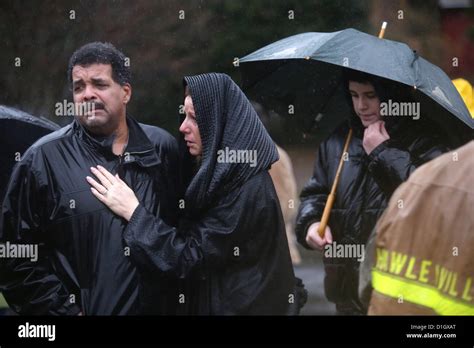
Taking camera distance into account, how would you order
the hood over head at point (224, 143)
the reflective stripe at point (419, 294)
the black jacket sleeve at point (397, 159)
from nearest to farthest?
the reflective stripe at point (419, 294), the hood over head at point (224, 143), the black jacket sleeve at point (397, 159)

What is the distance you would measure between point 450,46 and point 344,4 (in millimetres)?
515

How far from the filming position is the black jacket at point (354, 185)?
444 centimetres

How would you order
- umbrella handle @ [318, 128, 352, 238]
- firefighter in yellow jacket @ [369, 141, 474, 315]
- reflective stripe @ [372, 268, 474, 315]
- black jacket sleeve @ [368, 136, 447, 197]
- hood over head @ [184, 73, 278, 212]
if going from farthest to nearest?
umbrella handle @ [318, 128, 352, 238], black jacket sleeve @ [368, 136, 447, 197], hood over head @ [184, 73, 278, 212], reflective stripe @ [372, 268, 474, 315], firefighter in yellow jacket @ [369, 141, 474, 315]

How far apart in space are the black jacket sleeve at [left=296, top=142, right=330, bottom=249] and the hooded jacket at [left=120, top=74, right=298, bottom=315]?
17 cm

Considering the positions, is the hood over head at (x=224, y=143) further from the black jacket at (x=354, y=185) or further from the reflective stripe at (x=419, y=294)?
the reflective stripe at (x=419, y=294)

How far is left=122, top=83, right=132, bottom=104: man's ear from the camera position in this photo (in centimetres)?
454

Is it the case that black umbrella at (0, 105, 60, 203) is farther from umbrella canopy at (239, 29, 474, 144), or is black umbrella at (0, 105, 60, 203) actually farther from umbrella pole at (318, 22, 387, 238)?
umbrella pole at (318, 22, 387, 238)

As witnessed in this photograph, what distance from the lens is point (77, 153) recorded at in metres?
4.46

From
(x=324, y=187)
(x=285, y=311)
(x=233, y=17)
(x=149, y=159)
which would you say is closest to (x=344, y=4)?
(x=233, y=17)

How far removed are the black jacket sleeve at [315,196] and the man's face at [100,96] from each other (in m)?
0.90

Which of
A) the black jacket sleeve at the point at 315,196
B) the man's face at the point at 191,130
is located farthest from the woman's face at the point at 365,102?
the man's face at the point at 191,130

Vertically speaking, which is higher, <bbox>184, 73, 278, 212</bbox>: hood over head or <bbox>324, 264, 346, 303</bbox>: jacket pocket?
<bbox>184, 73, 278, 212</bbox>: hood over head

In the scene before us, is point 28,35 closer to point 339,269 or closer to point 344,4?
point 344,4

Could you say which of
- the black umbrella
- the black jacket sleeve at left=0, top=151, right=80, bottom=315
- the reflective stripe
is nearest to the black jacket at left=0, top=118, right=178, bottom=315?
the black jacket sleeve at left=0, top=151, right=80, bottom=315
